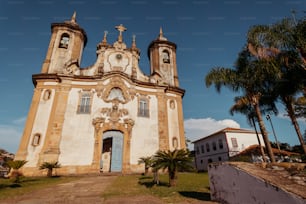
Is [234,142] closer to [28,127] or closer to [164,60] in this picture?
[164,60]

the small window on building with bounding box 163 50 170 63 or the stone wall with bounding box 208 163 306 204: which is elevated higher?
the small window on building with bounding box 163 50 170 63

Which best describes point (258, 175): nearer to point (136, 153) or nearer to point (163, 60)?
point (136, 153)

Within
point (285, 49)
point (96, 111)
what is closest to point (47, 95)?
point (96, 111)

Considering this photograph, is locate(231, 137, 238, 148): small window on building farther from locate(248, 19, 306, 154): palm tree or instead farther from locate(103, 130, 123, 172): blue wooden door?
locate(103, 130, 123, 172): blue wooden door

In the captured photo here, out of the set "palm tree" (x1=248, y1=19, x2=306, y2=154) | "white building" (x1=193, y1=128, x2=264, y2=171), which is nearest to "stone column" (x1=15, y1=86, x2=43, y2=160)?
"palm tree" (x1=248, y1=19, x2=306, y2=154)

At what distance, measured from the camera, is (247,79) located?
37.8ft

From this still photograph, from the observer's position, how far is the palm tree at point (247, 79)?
11.1 m

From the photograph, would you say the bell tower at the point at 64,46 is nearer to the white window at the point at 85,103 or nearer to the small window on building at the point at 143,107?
the white window at the point at 85,103

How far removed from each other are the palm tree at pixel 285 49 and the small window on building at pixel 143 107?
9.91 m

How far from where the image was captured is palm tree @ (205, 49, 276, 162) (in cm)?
1105

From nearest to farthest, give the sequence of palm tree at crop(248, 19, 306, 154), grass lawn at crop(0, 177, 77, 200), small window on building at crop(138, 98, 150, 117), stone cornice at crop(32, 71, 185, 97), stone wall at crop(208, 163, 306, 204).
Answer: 1. stone wall at crop(208, 163, 306, 204)
2. grass lawn at crop(0, 177, 77, 200)
3. palm tree at crop(248, 19, 306, 154)
4. stone cornice at crop(32, 71, 185, 97)
5. small window on building at crop(138, 98, 150, 117)

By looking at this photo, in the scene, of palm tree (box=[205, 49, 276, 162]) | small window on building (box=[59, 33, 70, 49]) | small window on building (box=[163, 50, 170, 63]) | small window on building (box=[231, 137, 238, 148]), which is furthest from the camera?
small window on building (box=[231, 137, 238, 148])

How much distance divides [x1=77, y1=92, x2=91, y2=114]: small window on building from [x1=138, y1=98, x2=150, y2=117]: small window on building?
15.4 ft

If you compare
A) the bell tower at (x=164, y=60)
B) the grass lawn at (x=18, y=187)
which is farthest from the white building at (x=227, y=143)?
the grass lawn at (x=18, y=187)
